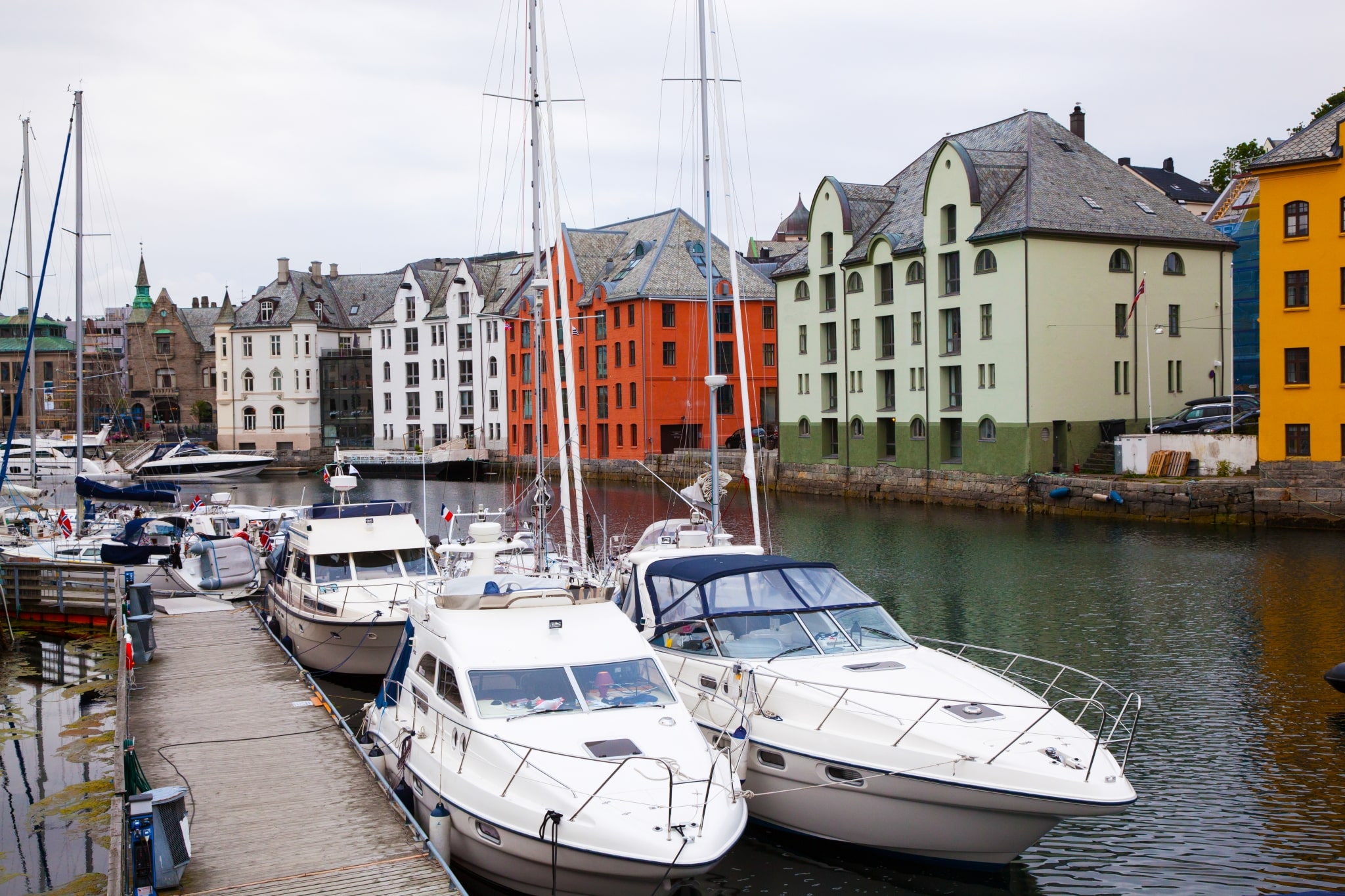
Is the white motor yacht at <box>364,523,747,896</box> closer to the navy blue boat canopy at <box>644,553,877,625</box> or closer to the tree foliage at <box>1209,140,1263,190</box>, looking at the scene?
the navy blue boat canopy at <box>644,553,877,625</box>

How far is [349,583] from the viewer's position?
22.6 m

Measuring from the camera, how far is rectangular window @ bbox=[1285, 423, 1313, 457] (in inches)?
1650

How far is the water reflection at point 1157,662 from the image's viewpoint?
13.0m

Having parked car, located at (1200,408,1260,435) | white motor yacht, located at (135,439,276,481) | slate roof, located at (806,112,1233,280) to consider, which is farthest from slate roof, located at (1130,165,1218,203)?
white motor yacht, located at (135,439,276,481)

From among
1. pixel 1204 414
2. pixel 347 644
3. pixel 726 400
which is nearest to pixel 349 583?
pixel 347 644

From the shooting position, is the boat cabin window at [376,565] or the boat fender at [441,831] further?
the boat cabin window at [376,565]

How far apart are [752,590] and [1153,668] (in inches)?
388

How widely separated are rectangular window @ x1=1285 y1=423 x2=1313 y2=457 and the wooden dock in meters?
37.0

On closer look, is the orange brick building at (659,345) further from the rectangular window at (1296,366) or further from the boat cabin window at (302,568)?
the boat cabin window at (302,568)

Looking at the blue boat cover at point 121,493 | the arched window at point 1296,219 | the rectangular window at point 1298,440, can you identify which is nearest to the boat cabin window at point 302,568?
the blue boat cover at point 121,493

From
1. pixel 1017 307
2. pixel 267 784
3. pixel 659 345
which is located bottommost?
pixel 267 784

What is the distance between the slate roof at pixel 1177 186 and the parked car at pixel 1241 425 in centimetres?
4414

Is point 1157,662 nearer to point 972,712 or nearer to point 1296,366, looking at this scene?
point 972,712

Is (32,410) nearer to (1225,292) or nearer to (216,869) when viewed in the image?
(216,869)
